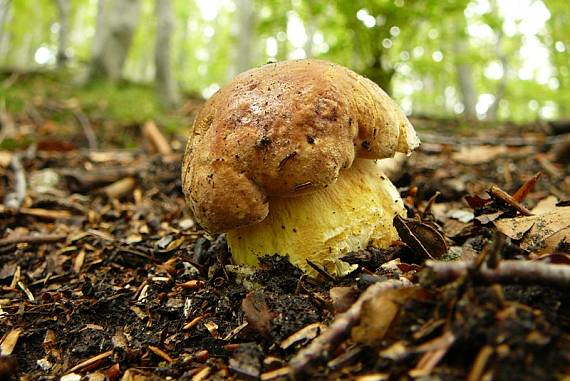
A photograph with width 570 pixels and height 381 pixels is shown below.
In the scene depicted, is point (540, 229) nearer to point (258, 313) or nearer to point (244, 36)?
point (258, 313)

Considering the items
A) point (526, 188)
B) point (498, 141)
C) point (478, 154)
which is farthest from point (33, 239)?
point (498, 141)

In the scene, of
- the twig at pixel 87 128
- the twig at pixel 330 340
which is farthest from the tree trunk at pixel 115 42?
the twig at pixel 330 340

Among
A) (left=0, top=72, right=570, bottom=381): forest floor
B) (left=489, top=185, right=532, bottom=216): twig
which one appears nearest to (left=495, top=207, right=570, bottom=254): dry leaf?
(left=0, top=72, right=570, bottom=381): forest floor

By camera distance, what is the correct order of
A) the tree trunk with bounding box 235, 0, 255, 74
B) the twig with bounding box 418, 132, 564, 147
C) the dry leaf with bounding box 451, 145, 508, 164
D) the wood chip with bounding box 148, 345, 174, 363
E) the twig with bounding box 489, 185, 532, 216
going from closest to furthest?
the wood chip with bounding box 148, 345, 174, 363
the twig with bounding box 489, 185, 532, 216
the dry leaf with bounding box 451, 145, 508, 164
the twig with bounding box 418, 132, 564, 147
the tree trunk with bounding box 235, 0, 255, 74

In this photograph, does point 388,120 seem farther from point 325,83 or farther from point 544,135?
point 544,135

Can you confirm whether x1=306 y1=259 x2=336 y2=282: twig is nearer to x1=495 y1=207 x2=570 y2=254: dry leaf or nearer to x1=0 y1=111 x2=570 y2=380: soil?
x1=0 y1=111 x2=570 y2=380: soil

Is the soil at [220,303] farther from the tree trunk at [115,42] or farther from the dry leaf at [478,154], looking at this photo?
the tree trunk at [115,42]
